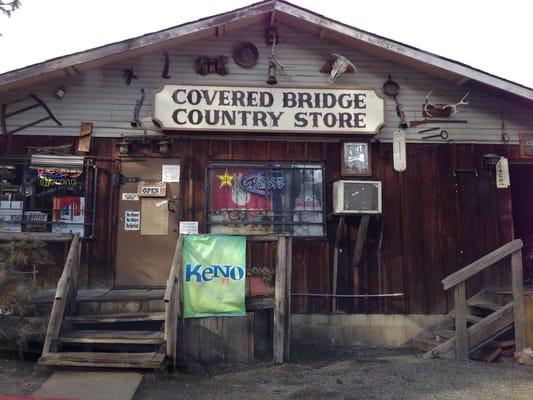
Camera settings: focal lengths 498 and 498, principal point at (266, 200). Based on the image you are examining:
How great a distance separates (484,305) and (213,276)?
4460 millimetres

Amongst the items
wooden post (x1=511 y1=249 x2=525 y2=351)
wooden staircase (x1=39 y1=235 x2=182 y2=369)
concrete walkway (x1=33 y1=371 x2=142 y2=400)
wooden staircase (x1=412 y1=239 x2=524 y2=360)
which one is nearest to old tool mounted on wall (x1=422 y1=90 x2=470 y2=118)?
wooden staircase (x1=412 y1=239 x2=524 y2=360)

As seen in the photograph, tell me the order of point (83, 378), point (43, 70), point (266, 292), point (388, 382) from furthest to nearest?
point (43, 70), point (266, 292), point (388, 382), point (83, 378)

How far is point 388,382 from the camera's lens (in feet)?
19.2

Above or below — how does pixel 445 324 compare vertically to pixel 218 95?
below

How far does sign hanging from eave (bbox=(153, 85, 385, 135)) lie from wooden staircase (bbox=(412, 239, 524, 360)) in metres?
2.74

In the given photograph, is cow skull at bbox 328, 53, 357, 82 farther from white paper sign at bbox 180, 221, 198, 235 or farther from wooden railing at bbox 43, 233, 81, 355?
wooden railing at bbox 43, 233, 81, 355

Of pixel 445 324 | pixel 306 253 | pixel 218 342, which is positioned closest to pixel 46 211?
pixel 218 342

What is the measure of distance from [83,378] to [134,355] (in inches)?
22.9

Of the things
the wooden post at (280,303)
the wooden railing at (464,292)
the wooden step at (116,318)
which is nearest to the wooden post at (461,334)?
the wooden railing at (464,292)

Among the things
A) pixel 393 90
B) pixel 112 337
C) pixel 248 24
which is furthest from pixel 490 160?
pixel 112 337

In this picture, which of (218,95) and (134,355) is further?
(218,95)

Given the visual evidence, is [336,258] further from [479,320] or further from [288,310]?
[479,320]

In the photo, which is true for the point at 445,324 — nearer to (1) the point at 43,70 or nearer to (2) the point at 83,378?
(2) the point at 83,378

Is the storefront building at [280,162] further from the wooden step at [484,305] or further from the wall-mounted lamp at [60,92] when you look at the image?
the wooden step at [484,305]
